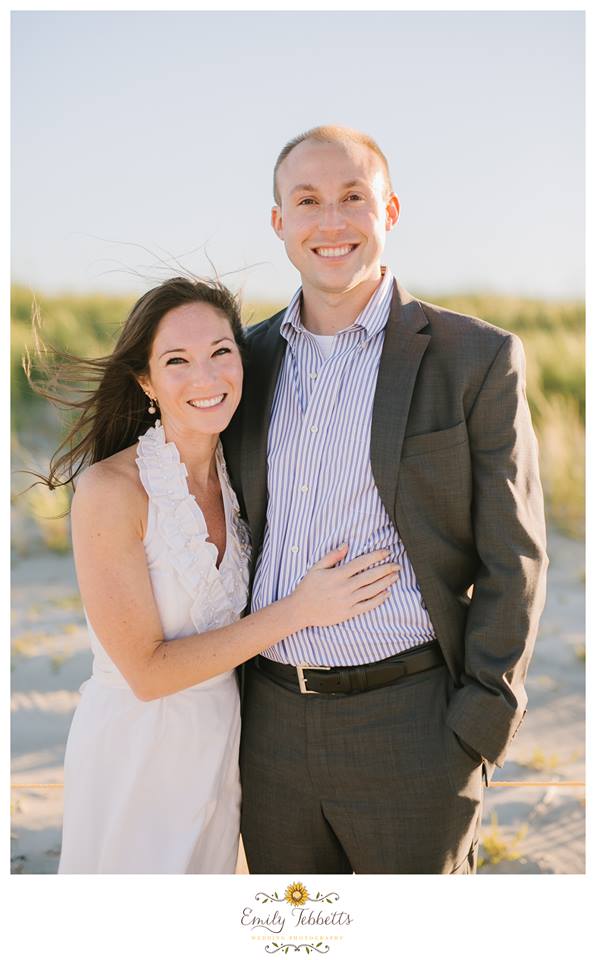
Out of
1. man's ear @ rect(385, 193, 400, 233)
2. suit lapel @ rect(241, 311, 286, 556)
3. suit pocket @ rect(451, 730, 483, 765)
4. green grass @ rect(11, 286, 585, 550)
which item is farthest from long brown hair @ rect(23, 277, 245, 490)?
A: green grass @ rect(11, 286, 585, 550)

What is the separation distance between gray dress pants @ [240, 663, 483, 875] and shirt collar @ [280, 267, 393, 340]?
917 millimetres

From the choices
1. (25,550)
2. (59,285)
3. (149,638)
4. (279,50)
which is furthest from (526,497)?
(59,285)

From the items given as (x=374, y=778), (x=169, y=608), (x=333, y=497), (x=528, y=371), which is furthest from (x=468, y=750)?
(x=528, y=371)

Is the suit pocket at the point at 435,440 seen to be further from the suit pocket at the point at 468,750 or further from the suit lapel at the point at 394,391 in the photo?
the suit pocket at the point at 468,750

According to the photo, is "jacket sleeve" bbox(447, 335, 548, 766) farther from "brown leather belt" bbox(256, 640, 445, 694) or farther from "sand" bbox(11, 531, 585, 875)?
"sand" bbox(11, 531, 585, 875)

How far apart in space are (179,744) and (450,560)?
860mm

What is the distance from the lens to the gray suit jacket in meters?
2.47

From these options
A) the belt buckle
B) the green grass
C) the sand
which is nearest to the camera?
the belt buckle

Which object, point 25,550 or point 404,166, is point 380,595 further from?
point 404,166

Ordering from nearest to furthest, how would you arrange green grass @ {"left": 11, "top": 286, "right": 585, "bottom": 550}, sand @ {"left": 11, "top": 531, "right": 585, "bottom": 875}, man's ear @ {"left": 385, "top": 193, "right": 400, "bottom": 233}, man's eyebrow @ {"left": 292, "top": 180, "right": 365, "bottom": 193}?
man's eyebrow @ {"left": 292, "top": 180, "right": 365, "bottom": 193} → man's ear @ {"left": 385, "top": 193, "right": 400, "bottom": 233} → sand @ {"left": 11, "top": 531, "right": 585, "bottom": 875} → green grass @ {"left": 11, "top": 286, "right": 585, "bottom": 550}

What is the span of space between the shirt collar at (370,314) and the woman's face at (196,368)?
18cm

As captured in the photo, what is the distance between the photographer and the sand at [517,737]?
4109mm

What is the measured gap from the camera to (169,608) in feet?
8.56
